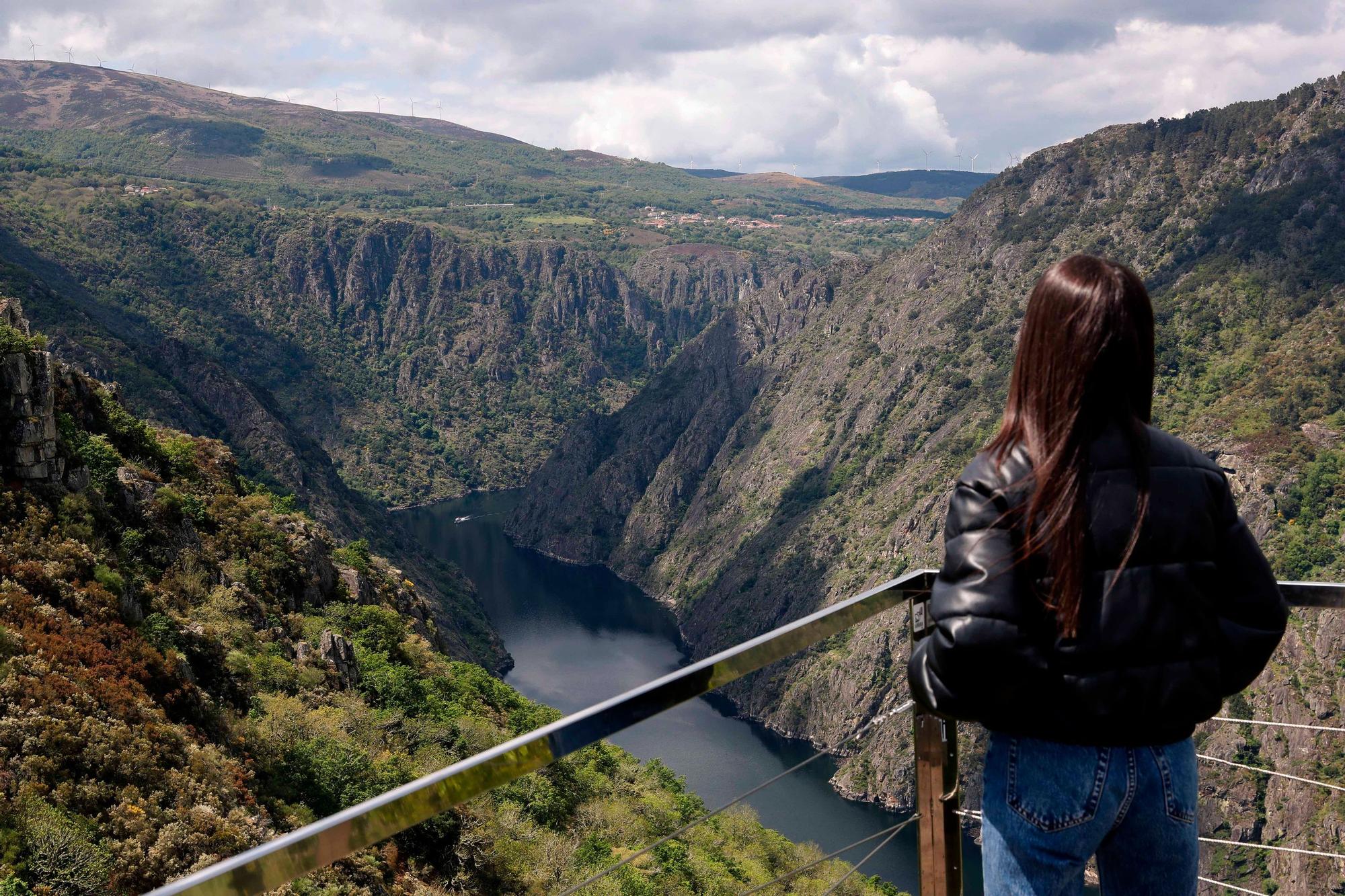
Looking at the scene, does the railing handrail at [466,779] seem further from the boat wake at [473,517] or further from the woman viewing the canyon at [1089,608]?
the boat wake at [473,517]

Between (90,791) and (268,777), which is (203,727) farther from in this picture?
(90,791)

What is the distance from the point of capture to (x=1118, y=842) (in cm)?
Answer: 310

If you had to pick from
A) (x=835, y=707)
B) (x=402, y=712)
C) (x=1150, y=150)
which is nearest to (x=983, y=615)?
(x=402, y=712)

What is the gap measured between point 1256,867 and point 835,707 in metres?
41.3

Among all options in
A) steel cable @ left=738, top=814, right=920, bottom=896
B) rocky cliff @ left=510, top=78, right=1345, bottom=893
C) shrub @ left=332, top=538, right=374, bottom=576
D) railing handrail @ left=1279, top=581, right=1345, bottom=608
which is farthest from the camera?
rocky cliff @ left=510, top=78, right=1345, bottom=893

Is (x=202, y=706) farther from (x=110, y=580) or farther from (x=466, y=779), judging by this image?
(x=466, y=779)

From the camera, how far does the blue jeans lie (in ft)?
9.61

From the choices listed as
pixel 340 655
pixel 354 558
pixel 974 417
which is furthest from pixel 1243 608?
pixel 974 417

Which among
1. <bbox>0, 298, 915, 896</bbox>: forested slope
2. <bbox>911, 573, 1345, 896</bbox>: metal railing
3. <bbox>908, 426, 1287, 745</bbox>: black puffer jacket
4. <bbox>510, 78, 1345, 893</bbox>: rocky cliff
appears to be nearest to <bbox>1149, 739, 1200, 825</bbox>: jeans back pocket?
<bbox>908, 426, 1287, 745</bbox>: black puffer jacket

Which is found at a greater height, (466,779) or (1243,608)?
(1243,608)

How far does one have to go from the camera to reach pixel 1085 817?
9.63ft

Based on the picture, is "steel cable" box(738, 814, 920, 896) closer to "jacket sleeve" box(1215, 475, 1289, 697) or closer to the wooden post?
the wooden post

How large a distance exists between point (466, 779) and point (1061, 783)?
5.52ft

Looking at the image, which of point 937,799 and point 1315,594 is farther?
point 1315,594
